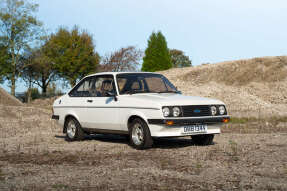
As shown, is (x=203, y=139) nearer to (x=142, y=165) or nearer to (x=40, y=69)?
(x=142, y=165)

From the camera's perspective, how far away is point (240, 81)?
144 feet

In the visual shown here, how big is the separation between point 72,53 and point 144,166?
157 ft

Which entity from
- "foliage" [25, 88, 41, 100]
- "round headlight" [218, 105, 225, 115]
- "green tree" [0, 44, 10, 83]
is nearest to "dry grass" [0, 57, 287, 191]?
"round headlight" [218, 105, 225, 115]

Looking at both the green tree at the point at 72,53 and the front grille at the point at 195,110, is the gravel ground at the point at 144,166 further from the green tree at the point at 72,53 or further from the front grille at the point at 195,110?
the green tree at the point at 72,53

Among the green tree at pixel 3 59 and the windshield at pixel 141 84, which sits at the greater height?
the green tree at pixel 3 59

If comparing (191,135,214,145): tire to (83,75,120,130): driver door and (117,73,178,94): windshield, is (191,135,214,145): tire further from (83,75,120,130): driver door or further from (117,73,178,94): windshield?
(83,75,120,130): driver door

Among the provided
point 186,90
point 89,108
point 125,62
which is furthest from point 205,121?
point 125,62

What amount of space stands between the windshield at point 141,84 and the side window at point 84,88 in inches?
43.9

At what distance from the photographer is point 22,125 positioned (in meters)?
16.5

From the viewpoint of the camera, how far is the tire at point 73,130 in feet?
35.2

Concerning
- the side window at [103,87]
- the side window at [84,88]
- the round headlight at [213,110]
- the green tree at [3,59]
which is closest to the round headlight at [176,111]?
the round headlight at [213,110]

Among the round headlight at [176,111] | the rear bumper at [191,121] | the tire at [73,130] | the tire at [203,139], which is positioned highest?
the round headlight at [176,111]

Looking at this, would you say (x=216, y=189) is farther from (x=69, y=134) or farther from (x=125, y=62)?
(x=125, y=62)

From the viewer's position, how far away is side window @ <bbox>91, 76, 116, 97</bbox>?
9.84 m
